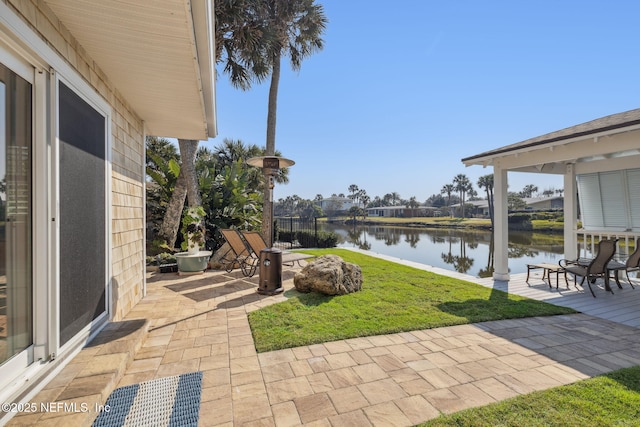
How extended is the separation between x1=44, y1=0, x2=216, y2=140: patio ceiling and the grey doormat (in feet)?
9.58

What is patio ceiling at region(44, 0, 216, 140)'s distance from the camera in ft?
7.34

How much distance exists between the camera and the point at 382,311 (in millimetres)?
4191

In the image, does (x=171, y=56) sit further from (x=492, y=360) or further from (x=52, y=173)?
(x=492, y=360)

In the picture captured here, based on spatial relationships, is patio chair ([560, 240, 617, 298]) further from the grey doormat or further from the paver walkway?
the grey doormat

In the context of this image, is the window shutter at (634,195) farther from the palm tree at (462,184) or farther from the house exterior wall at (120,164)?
the palm tree at (462,184)

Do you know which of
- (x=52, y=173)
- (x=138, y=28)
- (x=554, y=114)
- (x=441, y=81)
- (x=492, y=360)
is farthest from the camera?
(x=554, y=114)

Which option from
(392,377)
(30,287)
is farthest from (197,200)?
(392,377)

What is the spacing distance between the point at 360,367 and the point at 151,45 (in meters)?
3.55

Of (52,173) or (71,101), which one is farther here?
(71,101)

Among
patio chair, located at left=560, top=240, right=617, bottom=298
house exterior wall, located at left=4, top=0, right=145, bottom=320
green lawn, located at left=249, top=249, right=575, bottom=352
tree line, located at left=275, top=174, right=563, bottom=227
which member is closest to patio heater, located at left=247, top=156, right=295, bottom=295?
green lawn, located at left=249, top=249, right=575, bottom=352

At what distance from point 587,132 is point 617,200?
165 inches

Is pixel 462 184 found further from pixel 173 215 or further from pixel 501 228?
pixel 173 215

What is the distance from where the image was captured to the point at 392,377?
8.24 ft

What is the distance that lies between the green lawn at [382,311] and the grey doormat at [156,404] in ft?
2.81
